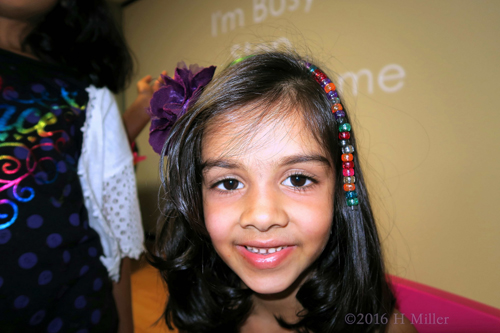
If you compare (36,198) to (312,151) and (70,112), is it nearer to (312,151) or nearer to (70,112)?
(70,112)

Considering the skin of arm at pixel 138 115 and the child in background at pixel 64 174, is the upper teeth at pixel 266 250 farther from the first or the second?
the skin of arm at pixel 138 115

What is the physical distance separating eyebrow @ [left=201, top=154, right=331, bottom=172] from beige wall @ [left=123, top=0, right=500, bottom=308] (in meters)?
0.70

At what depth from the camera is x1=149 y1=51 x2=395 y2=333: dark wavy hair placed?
22.1 inches

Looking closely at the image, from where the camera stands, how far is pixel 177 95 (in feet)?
2.03

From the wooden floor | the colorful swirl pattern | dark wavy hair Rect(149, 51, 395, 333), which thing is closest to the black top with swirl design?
the colorful swirl pattern

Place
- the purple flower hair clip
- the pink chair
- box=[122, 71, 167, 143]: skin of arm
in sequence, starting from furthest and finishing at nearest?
box=[122, 71, 167, 143]: skin of arm < the pink chair < the purple flower hair clip

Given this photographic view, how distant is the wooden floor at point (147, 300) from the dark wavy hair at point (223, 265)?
542 mm

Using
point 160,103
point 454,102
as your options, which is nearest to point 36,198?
point 160,103

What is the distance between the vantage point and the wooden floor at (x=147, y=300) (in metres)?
1.37

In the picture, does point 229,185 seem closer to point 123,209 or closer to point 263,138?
point 263,138

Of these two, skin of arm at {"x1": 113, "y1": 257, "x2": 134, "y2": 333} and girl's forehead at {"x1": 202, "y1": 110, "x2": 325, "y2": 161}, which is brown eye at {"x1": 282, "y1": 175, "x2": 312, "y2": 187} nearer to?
girl's forehead at {"x1": 202, "y1": 110, "x2": 325, "y2": 161}

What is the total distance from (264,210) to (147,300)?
4.84 feet

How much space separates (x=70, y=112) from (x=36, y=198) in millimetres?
214

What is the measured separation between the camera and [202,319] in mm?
730
